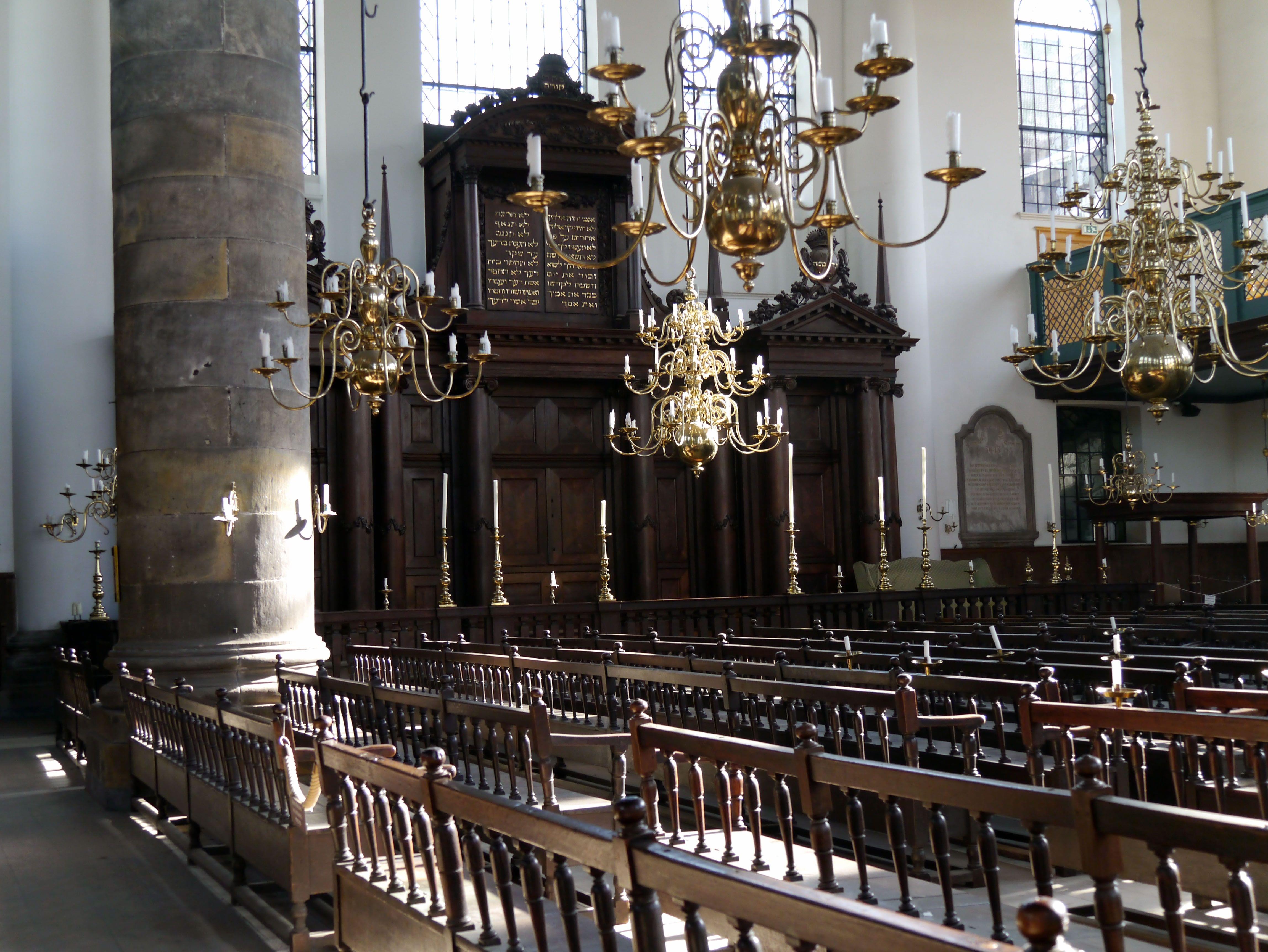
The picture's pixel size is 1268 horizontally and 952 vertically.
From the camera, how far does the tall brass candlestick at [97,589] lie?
41.4 feet

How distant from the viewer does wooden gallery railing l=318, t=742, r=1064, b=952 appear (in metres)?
2.05

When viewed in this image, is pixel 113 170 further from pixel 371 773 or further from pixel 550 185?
pixel 550 185

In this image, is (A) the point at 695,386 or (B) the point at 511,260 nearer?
(A) the point at 695,386

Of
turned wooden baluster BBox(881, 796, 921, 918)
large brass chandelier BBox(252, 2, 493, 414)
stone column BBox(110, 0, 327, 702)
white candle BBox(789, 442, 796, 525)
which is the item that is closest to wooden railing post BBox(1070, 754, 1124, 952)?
turned wooden baluster BBox(881, 796, 921, 918)

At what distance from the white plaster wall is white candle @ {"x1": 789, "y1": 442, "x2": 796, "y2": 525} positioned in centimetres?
733

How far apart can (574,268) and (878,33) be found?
10.2 meters

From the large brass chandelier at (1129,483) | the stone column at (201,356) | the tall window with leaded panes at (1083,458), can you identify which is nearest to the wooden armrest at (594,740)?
the stone column at (201,356)

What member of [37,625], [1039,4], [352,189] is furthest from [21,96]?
[1039,4]

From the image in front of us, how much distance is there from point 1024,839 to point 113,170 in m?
6.77

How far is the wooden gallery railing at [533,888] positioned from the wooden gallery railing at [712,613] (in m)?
6.28

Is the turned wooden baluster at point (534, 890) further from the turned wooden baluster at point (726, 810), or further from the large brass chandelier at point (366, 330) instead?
the large brass chandelier at point (366, 330)

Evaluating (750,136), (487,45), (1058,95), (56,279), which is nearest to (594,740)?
(750,136)

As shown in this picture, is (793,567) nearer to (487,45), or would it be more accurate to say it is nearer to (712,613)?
(712,613)

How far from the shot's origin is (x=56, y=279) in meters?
13.4
